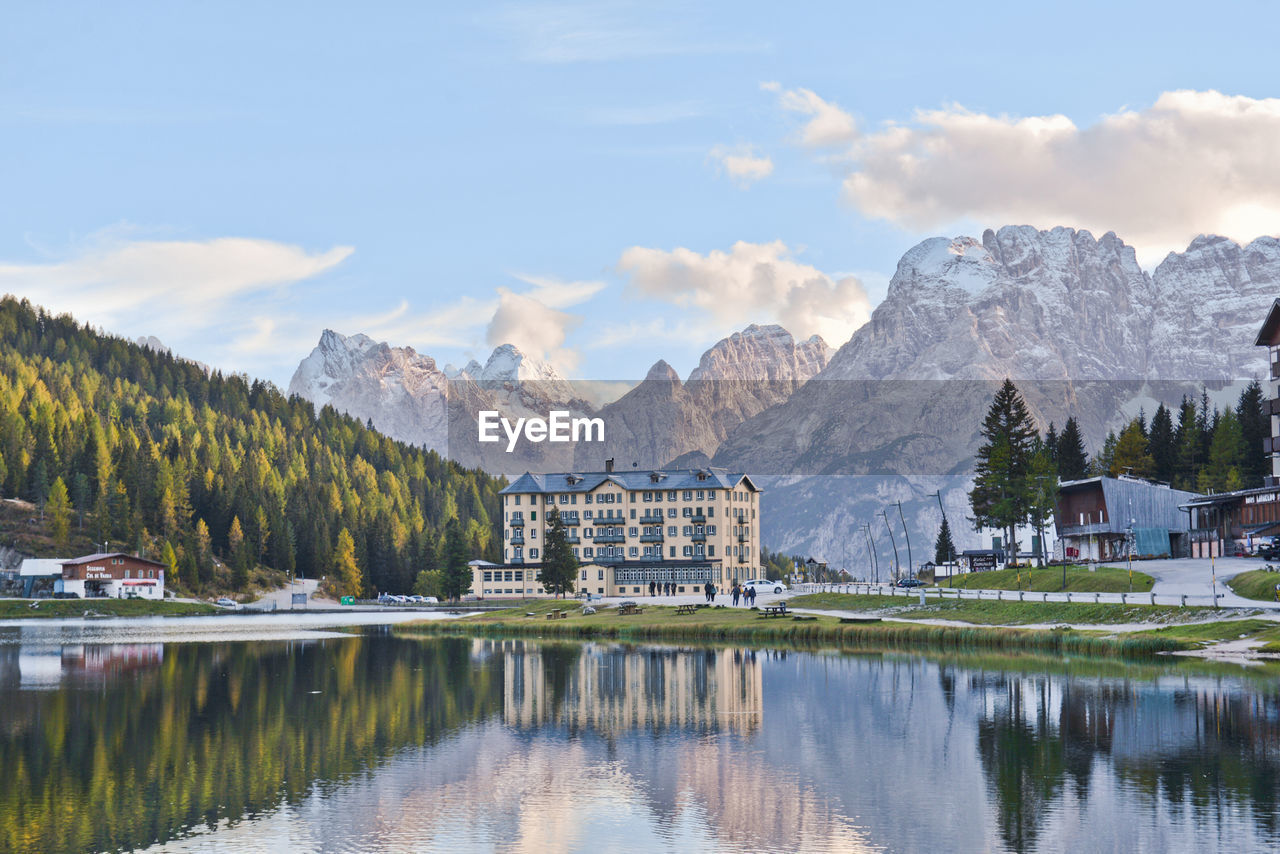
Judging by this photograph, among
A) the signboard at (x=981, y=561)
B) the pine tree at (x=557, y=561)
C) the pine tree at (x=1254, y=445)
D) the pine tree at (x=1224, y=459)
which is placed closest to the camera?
the pine tree at (x=1224, y=459)

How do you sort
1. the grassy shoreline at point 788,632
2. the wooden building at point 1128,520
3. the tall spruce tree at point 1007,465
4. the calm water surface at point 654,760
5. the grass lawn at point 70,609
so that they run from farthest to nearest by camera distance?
the grass lawn at point 70,609 < the tall spruce tree at point 1007,465 < the wooden building at point 1128,520 < the grassy shoreline at point 788,632 < the calm water surface at point 654,760

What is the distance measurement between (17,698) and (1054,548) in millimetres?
141445

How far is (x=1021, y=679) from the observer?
65.8 m

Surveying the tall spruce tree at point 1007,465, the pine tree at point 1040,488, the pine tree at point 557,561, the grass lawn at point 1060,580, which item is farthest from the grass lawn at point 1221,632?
the pine tree at point 557,561

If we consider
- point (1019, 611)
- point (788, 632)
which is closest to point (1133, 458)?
point (1019, 611)

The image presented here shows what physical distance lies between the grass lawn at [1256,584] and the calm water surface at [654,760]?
71.0 feet

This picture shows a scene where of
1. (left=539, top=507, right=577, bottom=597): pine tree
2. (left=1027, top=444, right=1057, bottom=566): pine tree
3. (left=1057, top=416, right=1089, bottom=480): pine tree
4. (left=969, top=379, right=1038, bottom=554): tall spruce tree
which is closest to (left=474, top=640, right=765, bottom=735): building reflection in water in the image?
(left=969, top=379, right=1038, bottom=554): tall spruce tree

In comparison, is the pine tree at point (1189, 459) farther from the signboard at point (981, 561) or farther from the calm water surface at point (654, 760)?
the calm water surface at point (654, 760)

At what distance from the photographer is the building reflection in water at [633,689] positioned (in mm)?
54375

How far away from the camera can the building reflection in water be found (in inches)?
2141

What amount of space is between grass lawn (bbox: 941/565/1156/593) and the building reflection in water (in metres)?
34.3

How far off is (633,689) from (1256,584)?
4833cm

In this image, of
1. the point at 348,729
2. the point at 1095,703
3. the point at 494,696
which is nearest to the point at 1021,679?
the point at 1095,703

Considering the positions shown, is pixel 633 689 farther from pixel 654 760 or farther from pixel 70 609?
pixel 70 609
